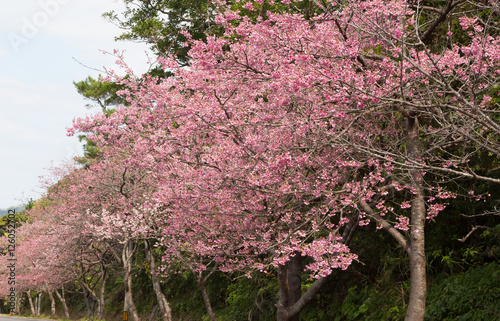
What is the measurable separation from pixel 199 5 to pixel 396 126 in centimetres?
1555

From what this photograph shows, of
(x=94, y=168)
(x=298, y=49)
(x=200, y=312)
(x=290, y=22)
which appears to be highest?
(x=94, y=168)

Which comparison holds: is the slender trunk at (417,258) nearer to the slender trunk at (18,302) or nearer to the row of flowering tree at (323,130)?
the row of flowering tree at (323,130)

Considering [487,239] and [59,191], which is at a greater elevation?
[59,191]

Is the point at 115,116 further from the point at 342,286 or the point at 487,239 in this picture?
the point at 487,239

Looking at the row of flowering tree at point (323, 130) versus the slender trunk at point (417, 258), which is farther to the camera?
the slender trunk at point (417, 258)

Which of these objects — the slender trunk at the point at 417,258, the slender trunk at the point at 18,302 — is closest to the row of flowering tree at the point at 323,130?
the slender trunk at the point at 417,258

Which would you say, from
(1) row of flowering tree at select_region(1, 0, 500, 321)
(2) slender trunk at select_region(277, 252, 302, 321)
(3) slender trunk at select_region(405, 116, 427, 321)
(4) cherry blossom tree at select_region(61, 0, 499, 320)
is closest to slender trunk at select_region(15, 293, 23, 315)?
(1) row of flowering tree at select_region(1, 0, 500, 321)

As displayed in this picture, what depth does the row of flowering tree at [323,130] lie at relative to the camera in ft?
20.4

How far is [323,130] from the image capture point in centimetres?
681

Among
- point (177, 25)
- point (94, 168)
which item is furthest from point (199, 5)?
point (94, 168)

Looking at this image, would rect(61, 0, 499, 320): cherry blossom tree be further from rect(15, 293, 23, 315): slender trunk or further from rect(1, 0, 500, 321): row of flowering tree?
rect(15, 293, 23, 315): slender trunk

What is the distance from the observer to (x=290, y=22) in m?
7.29

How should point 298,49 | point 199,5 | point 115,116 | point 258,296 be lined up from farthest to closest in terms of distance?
point 199,5 < point 115,116 < point 258,296 < point 298,49

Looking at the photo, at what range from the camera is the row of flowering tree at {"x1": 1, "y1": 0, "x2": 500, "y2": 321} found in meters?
6.21
